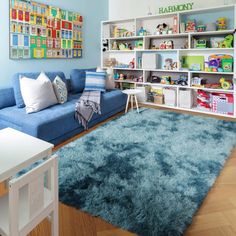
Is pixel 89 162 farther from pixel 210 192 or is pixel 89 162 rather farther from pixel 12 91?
pixel 12 91

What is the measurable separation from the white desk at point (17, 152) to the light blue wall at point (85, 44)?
6.91 feet

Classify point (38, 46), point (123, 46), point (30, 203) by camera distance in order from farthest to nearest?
point (123, 46) < point (38, 46) < point (30, 203)

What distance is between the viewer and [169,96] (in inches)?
179

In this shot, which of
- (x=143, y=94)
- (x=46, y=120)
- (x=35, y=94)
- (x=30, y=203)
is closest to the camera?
(x=30, y=203)

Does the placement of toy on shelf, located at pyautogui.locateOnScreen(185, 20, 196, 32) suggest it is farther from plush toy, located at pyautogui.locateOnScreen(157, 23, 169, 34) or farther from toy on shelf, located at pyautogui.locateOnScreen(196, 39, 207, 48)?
plush toy, located at pyautogui.locateOnScreen(157, 23, 169, 34)

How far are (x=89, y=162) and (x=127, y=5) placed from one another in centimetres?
380

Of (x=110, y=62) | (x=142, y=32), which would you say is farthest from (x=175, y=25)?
(x=110, y=62)

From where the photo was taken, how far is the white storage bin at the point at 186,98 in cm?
432

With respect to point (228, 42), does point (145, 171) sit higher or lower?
lower

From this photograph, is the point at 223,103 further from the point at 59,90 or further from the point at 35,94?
the point at 35,94

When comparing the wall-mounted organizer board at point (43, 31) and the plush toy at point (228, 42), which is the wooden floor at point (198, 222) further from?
the plush toy at point (228, 42)

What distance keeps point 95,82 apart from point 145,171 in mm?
2220

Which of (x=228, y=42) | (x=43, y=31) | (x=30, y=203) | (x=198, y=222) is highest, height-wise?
(x=43, y=31)

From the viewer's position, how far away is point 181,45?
4.39 metres
